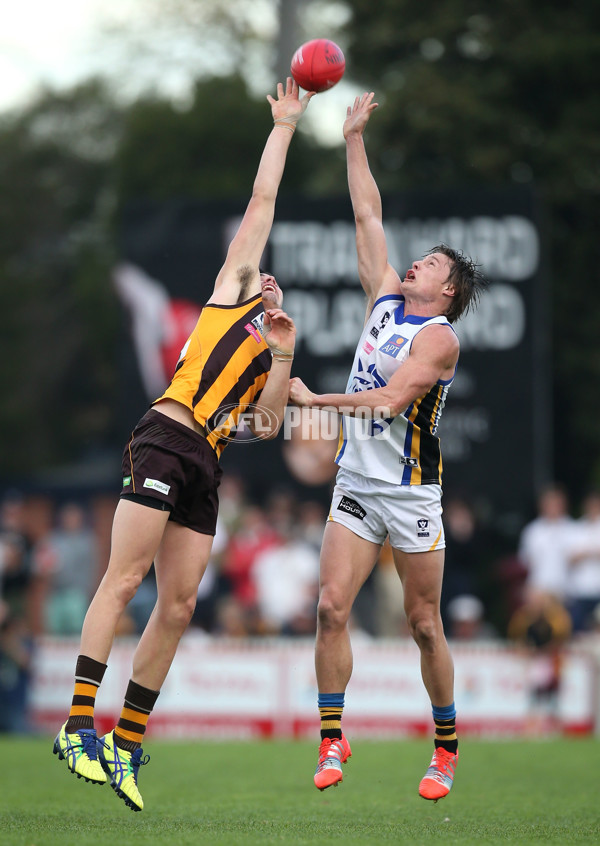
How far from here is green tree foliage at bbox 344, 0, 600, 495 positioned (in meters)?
19.6

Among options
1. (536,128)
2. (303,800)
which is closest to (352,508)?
(303,800)

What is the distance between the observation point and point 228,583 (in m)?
14.4

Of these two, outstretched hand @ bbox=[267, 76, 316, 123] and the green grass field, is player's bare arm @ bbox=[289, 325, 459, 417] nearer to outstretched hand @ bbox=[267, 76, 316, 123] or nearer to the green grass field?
outstretched hand @ bbox=[267, 76, 316, 123]

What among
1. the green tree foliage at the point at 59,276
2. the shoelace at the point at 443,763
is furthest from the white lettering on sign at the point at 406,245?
the green tree foliage at the point at 59,276

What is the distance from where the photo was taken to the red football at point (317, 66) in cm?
702

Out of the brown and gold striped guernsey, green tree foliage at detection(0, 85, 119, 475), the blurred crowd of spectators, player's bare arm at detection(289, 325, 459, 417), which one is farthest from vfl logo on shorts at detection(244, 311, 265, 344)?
green tree foliage at detection(0, 85, 119, 475)

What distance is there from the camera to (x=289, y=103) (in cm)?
687

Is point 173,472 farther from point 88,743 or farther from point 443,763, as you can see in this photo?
point 443,763

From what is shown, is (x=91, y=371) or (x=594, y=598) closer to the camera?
(x=594, y=598)

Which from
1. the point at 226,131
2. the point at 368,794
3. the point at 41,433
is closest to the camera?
the point at 368,794

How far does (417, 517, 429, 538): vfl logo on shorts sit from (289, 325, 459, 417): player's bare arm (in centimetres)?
65

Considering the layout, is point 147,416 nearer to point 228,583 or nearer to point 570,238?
point 228,583

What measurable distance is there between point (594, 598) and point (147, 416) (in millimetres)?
8721

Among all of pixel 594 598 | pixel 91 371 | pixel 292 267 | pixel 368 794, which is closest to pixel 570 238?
pixel 292 267
